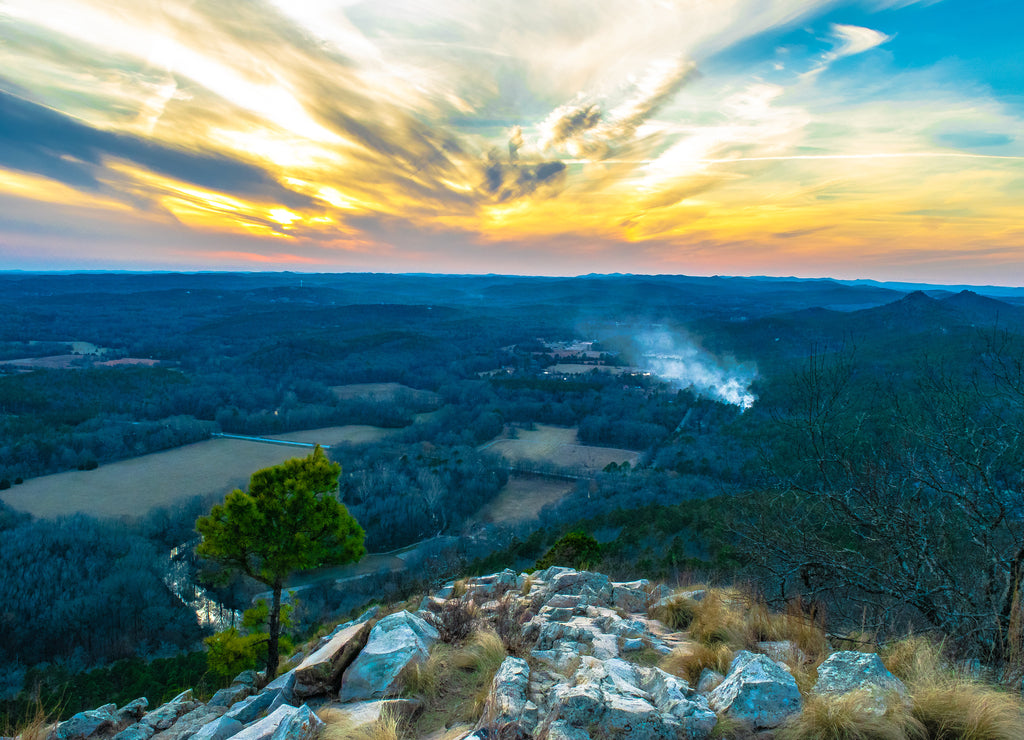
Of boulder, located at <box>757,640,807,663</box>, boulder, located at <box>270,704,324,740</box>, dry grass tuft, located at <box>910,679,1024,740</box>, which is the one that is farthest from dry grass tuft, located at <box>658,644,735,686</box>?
boulder, located at <box>270,704,324,740</box>

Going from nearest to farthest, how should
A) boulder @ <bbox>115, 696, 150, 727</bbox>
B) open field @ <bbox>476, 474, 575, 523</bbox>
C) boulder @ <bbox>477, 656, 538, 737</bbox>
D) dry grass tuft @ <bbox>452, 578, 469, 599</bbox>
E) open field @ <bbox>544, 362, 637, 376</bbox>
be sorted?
1. boulder @ <bbox>477, 656, 538, 737</bbox>
2. boulder @ <bbox>115, 696, 150, 727</bbox>
3. dry grass tuft @ <bbox>452, 578, 469, 599</bbox>
4. open field @ <bbox>476, 474, 575, 523</bbox>
5. open field @ <bbox>544, 362, 637, 376</bbox>

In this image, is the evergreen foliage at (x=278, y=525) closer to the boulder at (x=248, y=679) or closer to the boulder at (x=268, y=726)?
the boulder at (x=248, y=679)

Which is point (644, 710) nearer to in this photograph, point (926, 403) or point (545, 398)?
point (926, 403)

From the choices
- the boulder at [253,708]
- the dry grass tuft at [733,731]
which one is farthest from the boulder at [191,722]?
the dry grass tuft at [733,731]

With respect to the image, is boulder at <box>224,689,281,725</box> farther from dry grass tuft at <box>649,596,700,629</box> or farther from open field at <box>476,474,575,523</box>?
open field at <box>476,474,575,523</box>

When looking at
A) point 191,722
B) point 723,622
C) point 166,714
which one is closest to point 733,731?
point 723,622

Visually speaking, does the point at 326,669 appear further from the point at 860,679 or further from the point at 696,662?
the point at 860,679

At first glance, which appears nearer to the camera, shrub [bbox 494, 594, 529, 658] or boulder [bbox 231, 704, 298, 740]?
boulder [bbox 231, 704, 298, 740]
